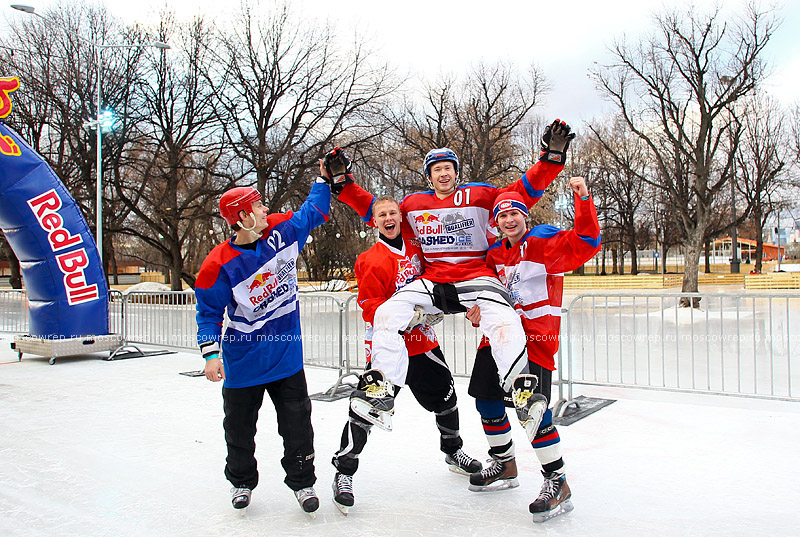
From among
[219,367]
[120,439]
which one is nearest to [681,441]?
[219,367]

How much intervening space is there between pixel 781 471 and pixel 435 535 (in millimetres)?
2660

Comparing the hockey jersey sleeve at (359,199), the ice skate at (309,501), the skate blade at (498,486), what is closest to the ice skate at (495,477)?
the skate blade at (498,486)

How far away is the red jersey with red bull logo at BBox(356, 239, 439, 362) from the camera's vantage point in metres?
3.55

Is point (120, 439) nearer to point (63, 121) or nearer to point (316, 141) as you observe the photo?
point (316, 141)

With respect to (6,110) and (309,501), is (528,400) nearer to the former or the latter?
(309,501)

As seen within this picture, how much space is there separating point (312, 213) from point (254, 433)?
1455mm

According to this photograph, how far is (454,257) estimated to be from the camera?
347 cm

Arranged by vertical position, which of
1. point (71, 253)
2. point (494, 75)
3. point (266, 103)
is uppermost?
point (494, 75)

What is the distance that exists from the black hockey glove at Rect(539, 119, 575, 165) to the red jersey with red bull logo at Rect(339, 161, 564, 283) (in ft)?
0.42

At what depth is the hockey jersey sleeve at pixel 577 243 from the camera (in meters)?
2.98

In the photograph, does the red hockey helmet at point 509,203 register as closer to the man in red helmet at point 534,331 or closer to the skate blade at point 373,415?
the man in red helmet at point 534,331

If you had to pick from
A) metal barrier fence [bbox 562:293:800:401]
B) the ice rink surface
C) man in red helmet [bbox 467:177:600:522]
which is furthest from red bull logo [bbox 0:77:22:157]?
metal barrier fence [bbox 562:293:800:401]

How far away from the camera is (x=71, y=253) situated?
A: 28.1 ft

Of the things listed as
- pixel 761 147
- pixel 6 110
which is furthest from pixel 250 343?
pixel 761 147
